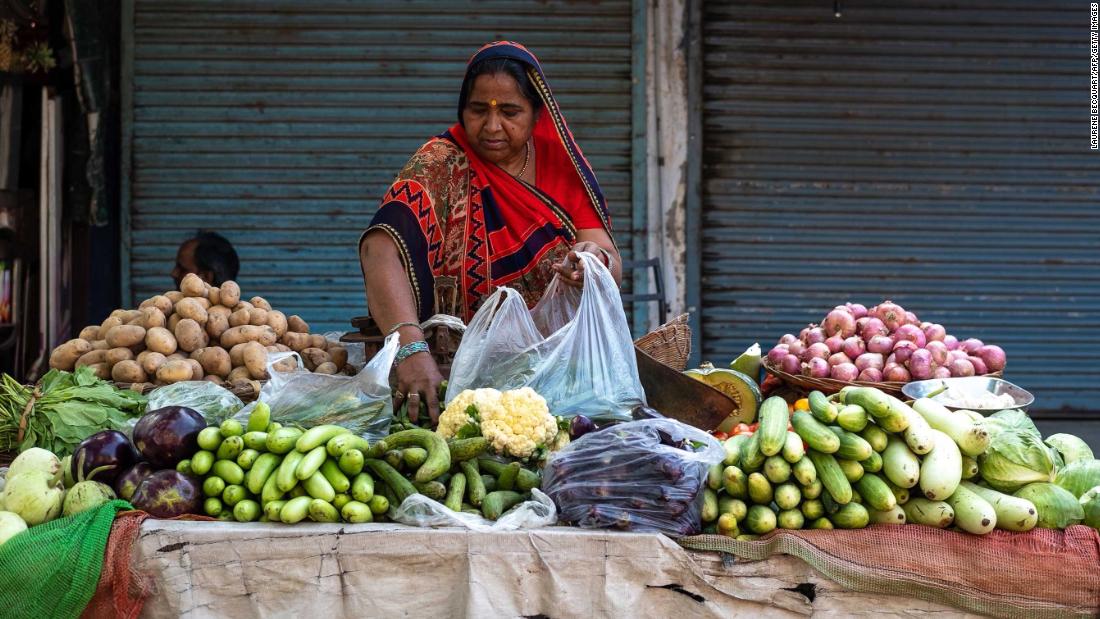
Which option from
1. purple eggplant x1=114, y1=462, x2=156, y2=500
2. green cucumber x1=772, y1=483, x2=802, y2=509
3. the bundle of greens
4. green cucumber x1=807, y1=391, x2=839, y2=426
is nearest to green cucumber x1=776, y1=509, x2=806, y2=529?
green cucumber x1=772, y1=483, x2=802, y2=509

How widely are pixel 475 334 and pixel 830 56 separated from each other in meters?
3.85

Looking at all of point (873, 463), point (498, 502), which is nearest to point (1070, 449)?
point (873, 463)

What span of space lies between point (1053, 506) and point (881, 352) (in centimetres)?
103

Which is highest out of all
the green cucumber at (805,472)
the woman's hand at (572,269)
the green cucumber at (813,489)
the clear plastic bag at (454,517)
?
the woman's hand at (572,269)

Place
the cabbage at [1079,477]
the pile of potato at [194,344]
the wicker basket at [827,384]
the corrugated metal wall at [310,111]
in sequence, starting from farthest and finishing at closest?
the corrugated metal wall at [310,111]
the pile of potato at [194,344]
the wicker basket at [827,384]
the cabbage at [1079,477]

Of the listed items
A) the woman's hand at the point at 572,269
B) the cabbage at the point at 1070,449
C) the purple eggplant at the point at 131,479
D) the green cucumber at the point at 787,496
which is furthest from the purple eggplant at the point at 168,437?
the cabbage at the point at 1070,449

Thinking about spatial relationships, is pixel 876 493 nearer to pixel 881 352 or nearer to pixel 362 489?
pixel 881 352

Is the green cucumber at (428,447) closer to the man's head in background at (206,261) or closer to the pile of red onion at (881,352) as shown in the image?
the pile of red onion at (881,352)

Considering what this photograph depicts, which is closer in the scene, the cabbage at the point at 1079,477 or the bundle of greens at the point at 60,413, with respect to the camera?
the cabbage at the point at 1079,477

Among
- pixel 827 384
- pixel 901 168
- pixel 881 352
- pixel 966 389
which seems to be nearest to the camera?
pixel 966 389

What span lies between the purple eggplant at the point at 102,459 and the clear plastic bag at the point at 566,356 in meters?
0.92

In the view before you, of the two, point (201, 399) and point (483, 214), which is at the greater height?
point (483, 214)

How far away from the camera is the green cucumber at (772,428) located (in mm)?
2340

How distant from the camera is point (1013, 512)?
2359mm
